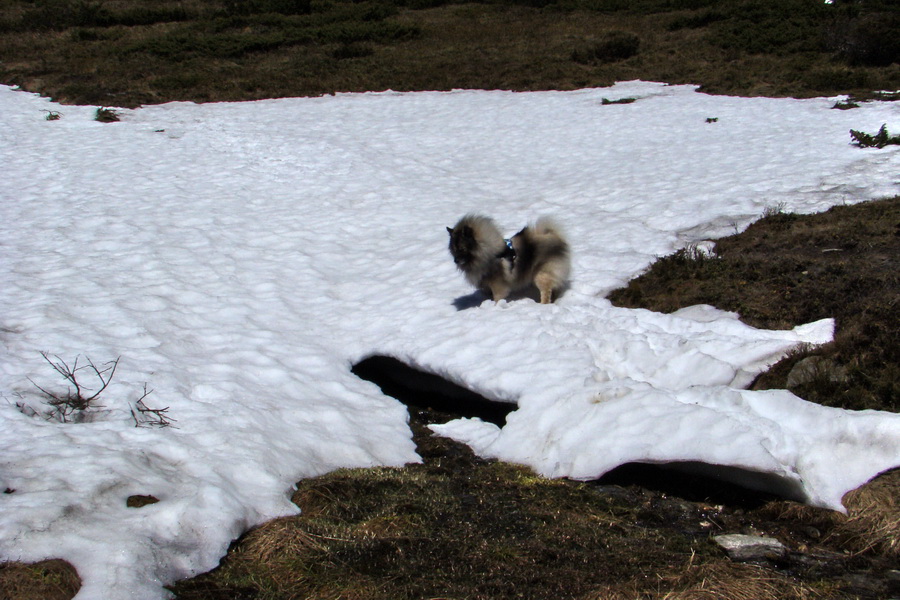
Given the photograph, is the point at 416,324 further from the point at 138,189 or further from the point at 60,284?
the point at 138,189

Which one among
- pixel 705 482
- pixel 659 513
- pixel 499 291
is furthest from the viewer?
pixel 499 291

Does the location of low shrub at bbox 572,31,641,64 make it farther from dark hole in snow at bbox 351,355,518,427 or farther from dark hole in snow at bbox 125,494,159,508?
dark hole in snow at bbox 125,494,159,508

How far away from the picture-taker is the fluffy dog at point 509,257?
946 centimetres

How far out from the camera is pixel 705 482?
5629 millimetres

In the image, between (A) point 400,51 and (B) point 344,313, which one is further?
(A) point 400,51

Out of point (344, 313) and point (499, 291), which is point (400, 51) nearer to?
point (344, 313)

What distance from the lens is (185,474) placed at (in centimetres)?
534

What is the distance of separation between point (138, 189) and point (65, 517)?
12.5 meters

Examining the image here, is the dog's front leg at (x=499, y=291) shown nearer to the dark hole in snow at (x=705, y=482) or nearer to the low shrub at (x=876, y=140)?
the dark hole in snow at (x=705, y=482)

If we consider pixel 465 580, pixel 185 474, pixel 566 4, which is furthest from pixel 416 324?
pixel 566 4

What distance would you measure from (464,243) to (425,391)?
2.23m

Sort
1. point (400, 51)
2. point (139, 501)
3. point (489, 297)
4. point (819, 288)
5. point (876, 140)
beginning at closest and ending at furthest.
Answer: point (139, 501) < point (819, 288) < point (489, 297) < point (876, 140) < point (400, 51)

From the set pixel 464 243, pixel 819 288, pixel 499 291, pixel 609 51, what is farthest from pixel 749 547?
pixel 609 51

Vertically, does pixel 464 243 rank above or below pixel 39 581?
above
